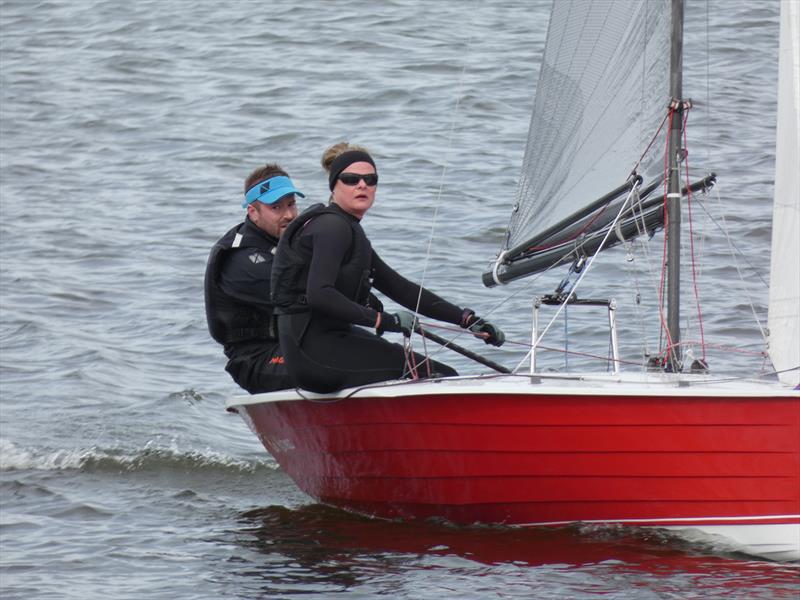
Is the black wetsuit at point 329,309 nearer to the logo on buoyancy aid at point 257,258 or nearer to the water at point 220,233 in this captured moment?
the logo on buoyancy aid at point 257,258

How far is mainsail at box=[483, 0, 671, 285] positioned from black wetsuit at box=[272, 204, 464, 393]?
0.86m

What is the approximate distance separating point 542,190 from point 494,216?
5513 mm

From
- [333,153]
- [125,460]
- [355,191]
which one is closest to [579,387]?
[355,191]

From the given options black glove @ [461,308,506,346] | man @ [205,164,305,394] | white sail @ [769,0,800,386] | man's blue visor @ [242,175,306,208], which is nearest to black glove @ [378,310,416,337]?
black glove @ [461,308,506,346]

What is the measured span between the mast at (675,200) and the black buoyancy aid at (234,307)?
163 centimetres

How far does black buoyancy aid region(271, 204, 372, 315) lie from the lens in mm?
5539

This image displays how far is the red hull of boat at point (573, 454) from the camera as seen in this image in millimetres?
5035

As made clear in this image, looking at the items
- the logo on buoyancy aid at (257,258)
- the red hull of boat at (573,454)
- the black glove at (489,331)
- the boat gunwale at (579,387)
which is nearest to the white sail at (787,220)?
the boat gunwale at (579,387)

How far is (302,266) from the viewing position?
5.59 metres

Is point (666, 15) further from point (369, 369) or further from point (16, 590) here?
point (16, 590)

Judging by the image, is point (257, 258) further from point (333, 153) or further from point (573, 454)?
point (573, 454)

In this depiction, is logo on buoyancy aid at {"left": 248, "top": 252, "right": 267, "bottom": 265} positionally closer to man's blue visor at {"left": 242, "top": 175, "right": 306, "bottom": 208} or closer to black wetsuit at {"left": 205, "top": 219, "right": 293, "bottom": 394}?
black wetsuit at {"left": 205, "top": 219, "right": 293, "bottom": 394}

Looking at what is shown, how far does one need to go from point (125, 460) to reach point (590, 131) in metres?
2.86

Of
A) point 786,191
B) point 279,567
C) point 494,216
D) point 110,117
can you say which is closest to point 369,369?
point 279,567
